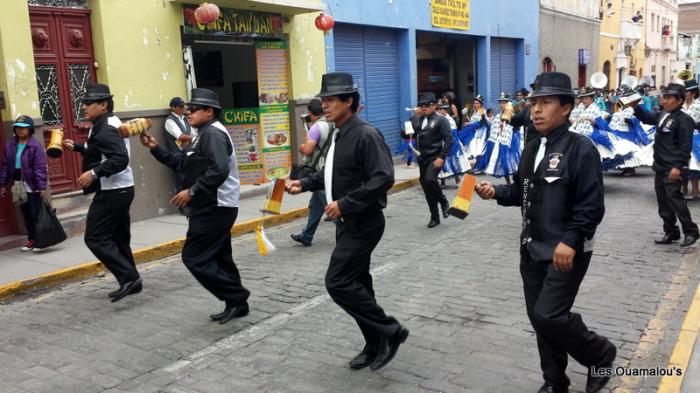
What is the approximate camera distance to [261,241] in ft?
18.2

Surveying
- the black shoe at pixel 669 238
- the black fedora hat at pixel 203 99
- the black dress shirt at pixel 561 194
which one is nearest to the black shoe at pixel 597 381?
the black dress shirt at pixel 561 194

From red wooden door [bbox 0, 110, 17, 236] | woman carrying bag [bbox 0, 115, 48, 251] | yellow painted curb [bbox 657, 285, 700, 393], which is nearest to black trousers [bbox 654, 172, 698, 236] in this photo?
yellow painted curb [bbox 657, 285, 700, 393]

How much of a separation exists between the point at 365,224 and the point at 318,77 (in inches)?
413

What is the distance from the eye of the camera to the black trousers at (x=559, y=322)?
356cm

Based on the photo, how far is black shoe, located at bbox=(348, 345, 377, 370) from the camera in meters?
4.40

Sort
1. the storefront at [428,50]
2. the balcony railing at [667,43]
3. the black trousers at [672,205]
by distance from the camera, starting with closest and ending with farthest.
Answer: the black trousers at [672,205]
the storefront at [428,50]
the balcony railing at [667,43]

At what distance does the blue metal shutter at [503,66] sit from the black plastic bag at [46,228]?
17.3m

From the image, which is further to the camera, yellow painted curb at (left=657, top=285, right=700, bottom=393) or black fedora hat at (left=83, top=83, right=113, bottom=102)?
black fedora hat at (left=83, top=83, right=113, bottom=102)

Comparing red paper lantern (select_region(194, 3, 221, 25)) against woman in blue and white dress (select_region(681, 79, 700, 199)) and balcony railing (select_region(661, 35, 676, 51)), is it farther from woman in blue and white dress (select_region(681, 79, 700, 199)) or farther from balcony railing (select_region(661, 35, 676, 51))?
balcony railing (select_region(661, 35, 676, 51))

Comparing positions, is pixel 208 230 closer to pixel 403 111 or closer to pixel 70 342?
pixel 70 342

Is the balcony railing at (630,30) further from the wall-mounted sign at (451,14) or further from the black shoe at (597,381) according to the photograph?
the black shoe at (597,381)

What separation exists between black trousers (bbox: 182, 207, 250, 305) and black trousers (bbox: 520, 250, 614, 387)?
2.62m

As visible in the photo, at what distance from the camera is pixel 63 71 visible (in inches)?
374

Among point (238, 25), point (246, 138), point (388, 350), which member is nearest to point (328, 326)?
point (388, 350)
